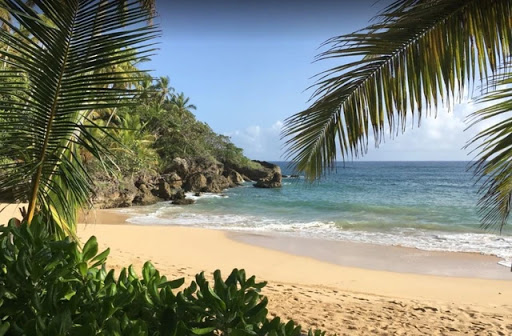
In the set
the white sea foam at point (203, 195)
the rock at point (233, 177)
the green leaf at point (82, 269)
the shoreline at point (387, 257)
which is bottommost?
the shoreline at point (387, 257)

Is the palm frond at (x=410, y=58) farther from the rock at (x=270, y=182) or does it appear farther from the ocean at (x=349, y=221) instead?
the rock at (x=270, y=182)

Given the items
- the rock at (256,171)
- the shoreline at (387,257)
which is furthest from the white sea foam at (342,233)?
the rock at (256,171)

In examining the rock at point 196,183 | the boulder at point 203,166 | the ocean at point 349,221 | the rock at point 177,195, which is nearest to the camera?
the ocean at point 349,221

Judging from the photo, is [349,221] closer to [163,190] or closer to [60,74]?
[163,190]

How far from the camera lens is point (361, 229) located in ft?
54.1

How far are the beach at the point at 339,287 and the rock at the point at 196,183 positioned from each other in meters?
19.3

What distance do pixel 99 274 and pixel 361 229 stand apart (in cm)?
1573

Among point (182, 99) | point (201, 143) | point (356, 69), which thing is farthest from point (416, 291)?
point (182, 99)

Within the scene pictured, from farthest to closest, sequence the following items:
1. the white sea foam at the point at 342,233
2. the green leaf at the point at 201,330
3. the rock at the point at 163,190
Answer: the rock at the point at 163,190, the white sea foam at the point at 342,233, the green leaf at the point at 201,330

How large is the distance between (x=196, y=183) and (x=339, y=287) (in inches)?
1032

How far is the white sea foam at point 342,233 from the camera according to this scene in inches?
506

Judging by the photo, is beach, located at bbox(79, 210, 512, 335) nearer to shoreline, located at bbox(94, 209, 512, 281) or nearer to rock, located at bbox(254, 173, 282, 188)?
shoreline, located at bbox(94, 209, 512, 281)

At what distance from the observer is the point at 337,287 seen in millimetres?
8078

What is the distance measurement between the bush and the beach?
1.84 m
